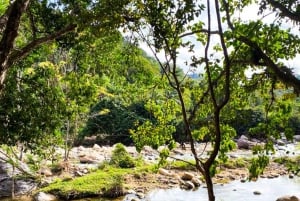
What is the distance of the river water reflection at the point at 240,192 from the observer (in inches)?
546

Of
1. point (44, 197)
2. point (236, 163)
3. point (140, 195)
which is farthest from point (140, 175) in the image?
point (236, 163)

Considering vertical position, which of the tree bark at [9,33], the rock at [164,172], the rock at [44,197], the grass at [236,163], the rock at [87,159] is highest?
the tree bark at [9,33]

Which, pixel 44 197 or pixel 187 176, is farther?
pixel 187 176

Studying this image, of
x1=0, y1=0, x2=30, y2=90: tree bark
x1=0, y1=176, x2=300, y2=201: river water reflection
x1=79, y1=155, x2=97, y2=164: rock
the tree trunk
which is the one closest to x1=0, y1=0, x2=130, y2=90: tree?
x1=0, y1=0, x2=30, y2=90: tree bark

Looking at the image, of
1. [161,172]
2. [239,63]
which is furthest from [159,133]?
[161,172]

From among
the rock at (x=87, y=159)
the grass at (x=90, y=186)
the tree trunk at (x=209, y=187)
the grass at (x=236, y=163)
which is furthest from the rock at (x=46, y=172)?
the tree trunk at (x=209, y=187)

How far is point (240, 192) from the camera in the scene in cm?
1483

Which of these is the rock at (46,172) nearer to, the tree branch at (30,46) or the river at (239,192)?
the river at (239,192)

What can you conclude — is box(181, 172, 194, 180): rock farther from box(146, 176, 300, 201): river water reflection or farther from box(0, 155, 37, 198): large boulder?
box(0, 155, 37, 198): large boulder

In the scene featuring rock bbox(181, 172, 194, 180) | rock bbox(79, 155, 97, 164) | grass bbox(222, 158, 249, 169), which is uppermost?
rock bbox(79, 155, 97, 164)

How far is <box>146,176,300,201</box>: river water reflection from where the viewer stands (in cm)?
1387

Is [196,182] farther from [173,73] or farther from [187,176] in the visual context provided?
[173,73]

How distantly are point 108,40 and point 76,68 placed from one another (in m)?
2.03

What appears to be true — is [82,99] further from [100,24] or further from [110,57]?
[100,24]
